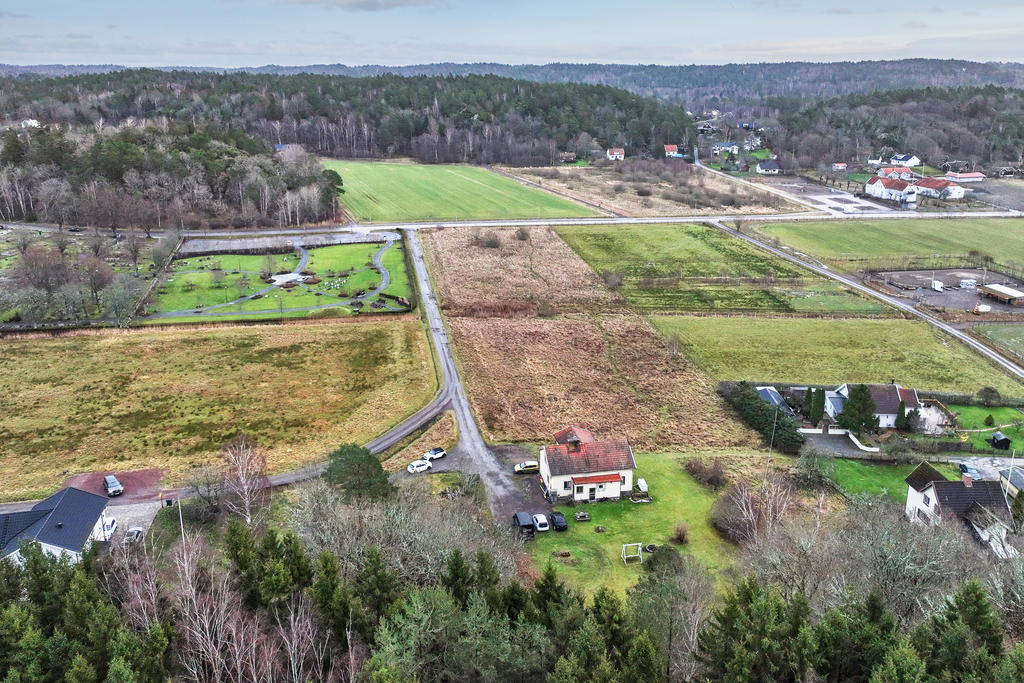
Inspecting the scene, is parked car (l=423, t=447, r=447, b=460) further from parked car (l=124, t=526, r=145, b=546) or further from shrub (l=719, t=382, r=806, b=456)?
shrub (l=719, t=382, r=806, b=456)

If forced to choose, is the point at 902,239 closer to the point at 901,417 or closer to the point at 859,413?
the point at 901,417

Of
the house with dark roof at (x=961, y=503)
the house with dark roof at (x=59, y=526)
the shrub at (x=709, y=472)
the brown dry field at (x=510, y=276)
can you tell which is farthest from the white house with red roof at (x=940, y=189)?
the house with dark roof at (x=59, y=526)

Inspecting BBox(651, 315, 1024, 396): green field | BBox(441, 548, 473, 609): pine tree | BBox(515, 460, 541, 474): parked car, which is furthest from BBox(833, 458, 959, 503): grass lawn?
BBox(441, 548, 473, 609): pine tree

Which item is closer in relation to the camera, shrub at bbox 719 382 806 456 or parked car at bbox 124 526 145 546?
parked car at bbox 124 526 145 546

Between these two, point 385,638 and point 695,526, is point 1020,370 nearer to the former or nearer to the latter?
point 695,526

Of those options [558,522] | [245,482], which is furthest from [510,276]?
[245,482]

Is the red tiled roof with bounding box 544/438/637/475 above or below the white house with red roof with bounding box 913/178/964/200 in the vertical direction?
below
